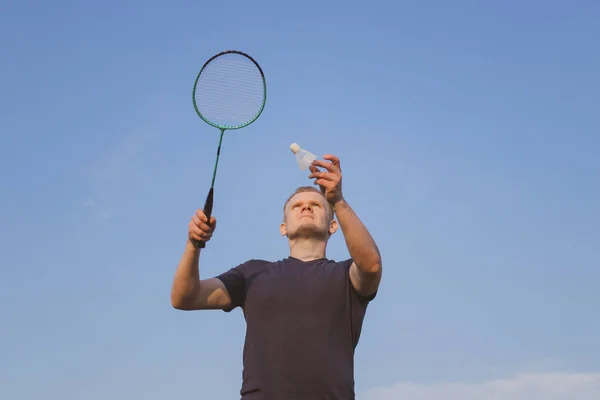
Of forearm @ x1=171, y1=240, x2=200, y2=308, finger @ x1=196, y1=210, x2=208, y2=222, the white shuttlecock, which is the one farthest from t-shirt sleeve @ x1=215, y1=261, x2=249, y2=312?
the white shuttlecock

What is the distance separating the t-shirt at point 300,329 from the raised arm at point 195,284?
0.13m

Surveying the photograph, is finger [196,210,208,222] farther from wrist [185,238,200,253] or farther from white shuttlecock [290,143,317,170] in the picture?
white shuttlecock [290,143,317,170]

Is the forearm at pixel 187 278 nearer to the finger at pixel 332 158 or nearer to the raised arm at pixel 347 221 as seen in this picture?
the raised arm at pixel 347 221

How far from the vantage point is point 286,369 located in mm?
6406

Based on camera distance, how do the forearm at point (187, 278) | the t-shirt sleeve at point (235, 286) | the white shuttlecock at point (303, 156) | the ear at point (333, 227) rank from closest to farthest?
the forearm at point (187, 278)
the white shuttlecock at point (303, 156)
the t-shirt sleeve at point (235, 286)
the ear at point (333, 227)

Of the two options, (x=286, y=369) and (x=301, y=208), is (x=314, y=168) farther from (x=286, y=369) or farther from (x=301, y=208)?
(x=286, y=369)

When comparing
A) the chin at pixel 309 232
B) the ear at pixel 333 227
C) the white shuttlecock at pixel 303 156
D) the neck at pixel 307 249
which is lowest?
the neck at pixel 307 249

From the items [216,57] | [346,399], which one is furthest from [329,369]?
[216,57]

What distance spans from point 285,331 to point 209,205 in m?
1.36

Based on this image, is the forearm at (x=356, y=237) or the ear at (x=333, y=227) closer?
the forearm at (x=356, y=237)

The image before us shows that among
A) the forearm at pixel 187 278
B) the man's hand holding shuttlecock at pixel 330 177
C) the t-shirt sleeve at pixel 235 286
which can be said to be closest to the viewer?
the man's hand holding shuttlecock at pixel 330 177

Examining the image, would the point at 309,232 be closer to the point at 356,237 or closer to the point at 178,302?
the point at 356,237

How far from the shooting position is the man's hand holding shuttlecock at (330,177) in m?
6.30

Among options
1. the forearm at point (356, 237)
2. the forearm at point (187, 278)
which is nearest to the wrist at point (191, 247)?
the forearm at point (187, 278)
